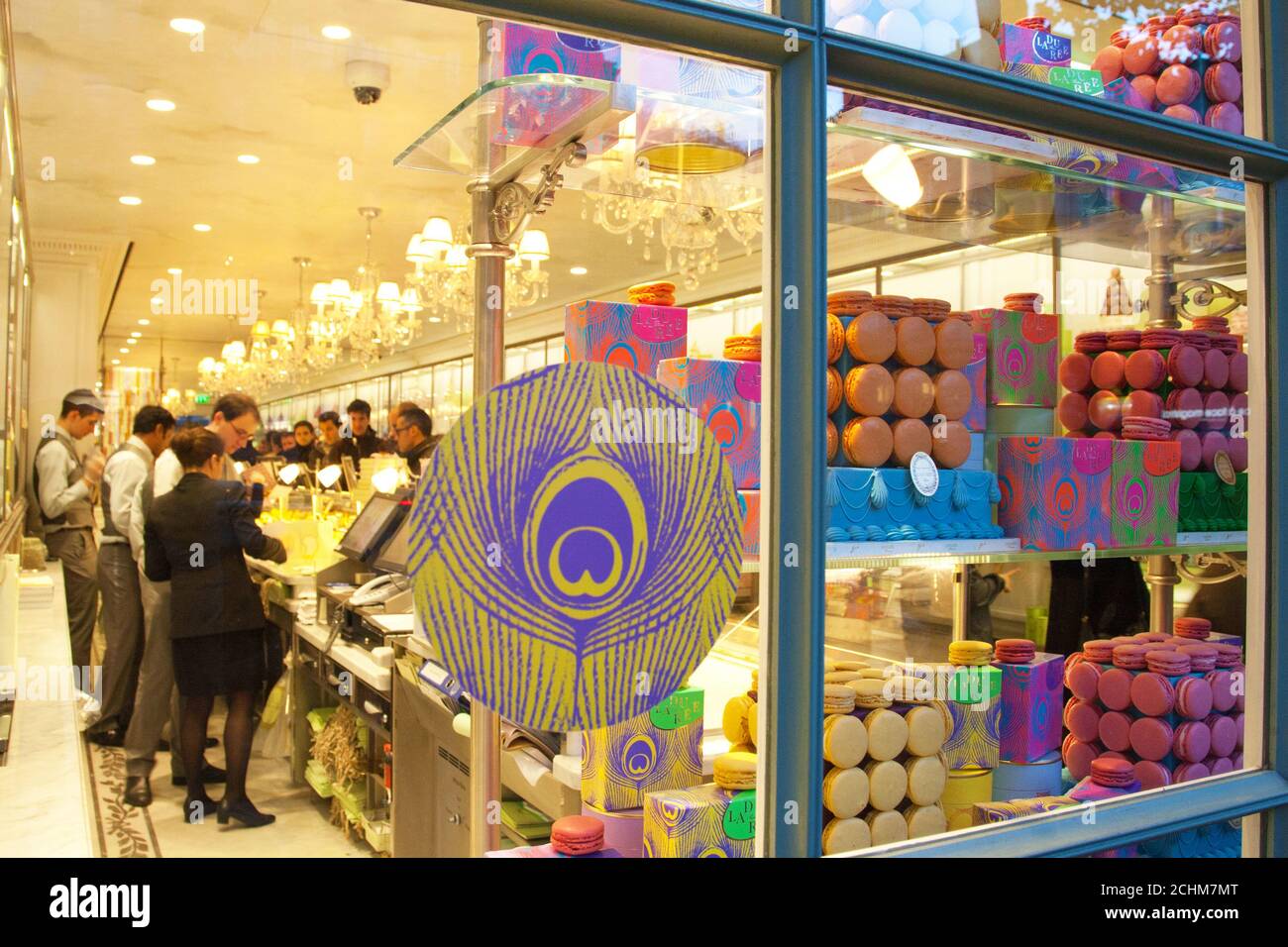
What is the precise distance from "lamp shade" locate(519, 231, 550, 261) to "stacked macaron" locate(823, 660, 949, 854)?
2.18 meters

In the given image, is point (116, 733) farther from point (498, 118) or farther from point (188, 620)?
point (498, 118)

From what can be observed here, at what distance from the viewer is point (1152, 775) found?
5.40 ft

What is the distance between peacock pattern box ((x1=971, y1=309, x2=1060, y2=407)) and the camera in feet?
4.78

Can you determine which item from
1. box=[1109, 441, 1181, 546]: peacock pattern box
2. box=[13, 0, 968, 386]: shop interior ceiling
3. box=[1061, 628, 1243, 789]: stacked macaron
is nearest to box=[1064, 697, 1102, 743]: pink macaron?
box=[1061, 628, 1243, 789]: stacked macaron

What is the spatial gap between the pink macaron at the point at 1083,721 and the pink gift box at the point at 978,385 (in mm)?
613

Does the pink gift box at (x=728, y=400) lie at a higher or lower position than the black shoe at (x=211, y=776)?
higher

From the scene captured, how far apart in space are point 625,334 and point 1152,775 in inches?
46.6

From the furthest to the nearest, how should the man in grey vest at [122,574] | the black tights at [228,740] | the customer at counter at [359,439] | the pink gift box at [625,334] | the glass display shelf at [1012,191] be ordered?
the customer at counter at [359,439] < the black tights at [228,740] < the man in grey vest at [122,574] < the glass display shelf at [1012,191] < the pink gift box at [625,334]

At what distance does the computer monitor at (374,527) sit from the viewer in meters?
3.23

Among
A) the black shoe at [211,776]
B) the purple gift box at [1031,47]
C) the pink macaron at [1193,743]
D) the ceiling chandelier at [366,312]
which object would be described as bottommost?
the black shoe at [211,776]

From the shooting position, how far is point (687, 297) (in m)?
1.34

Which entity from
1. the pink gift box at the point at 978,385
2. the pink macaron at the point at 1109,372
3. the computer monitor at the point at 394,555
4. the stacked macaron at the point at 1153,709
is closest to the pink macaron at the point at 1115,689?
the stacked macaron at the point at 1153,709

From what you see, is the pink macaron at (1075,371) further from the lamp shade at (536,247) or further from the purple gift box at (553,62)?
the lamp shade at (536,247)

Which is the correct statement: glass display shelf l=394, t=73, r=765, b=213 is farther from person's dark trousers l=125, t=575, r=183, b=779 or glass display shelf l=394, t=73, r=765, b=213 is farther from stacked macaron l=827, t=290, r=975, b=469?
person's dark trousers l=125, t=575, r=183, b=779
